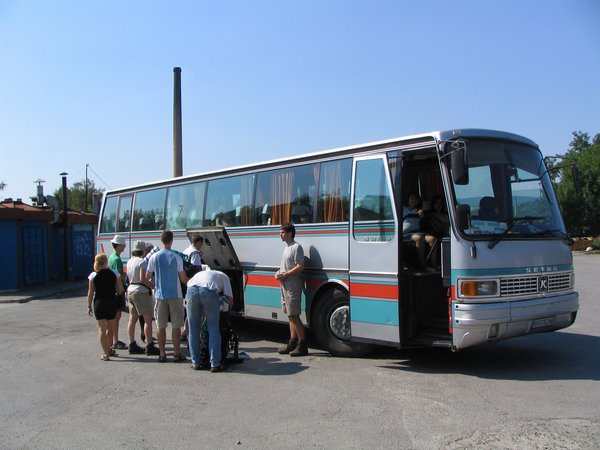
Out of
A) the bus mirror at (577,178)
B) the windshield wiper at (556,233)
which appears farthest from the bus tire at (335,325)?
the bus mirror at (577,178)

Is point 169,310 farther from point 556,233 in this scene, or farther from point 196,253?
point 556,233

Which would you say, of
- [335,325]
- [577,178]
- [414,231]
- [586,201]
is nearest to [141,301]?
[335,325]

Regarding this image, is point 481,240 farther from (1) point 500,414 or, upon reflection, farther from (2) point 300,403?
(2) point 300,403

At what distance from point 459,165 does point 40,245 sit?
19.9 metres

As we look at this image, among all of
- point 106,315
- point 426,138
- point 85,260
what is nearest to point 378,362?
point 426,138

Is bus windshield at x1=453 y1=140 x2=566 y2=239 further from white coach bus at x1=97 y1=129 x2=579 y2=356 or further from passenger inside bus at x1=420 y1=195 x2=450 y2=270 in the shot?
passenger inside bus at x1=420 y1=195 x2=450 y2=270

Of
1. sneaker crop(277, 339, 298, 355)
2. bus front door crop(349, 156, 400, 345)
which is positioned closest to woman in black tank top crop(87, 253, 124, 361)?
sneaker crop(277, 339, 298, 355)

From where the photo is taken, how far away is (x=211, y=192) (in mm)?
11578

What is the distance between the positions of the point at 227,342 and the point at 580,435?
489cm

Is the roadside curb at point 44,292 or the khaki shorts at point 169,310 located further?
the roadside curb at point 44,292

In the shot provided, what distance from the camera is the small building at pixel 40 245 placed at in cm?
2036

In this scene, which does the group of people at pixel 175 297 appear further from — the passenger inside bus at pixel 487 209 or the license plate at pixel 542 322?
the license plate at pixel 542 322

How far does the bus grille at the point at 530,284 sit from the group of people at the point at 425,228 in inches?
46.1

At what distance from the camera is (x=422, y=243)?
805 centimetres
